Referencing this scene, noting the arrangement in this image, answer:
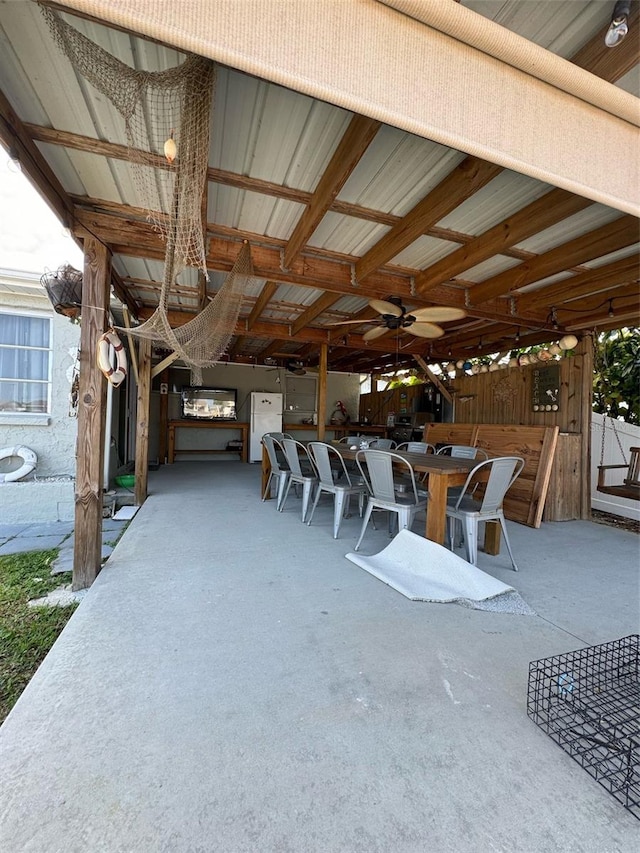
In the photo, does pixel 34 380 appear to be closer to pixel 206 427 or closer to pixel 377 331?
pixel 377 331

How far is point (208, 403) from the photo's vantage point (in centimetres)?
954

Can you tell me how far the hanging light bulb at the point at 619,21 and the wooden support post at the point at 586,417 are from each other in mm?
4319

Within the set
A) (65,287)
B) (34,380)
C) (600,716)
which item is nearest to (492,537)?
(600,716)

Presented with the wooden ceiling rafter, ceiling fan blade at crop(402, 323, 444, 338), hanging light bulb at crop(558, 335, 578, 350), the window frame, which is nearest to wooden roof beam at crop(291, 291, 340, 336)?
ceiling fan blade at crop(402, 323, 444, 338)

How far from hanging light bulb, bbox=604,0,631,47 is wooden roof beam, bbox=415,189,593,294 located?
97cm

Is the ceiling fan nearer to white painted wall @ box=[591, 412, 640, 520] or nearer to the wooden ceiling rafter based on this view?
the wooden ceiling rafter

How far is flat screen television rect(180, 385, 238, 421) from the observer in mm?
9406

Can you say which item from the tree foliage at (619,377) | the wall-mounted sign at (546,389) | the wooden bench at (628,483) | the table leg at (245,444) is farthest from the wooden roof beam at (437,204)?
the table leg at (245,444)

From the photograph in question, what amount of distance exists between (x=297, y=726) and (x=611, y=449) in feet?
21.2

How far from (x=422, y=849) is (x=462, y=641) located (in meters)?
1.07

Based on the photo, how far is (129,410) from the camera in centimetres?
718

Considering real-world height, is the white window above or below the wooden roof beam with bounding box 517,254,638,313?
below

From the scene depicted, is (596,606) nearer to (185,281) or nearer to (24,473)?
(185,281)

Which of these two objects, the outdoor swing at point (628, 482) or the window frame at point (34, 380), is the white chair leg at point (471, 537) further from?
the window frame at point (34, 380)
